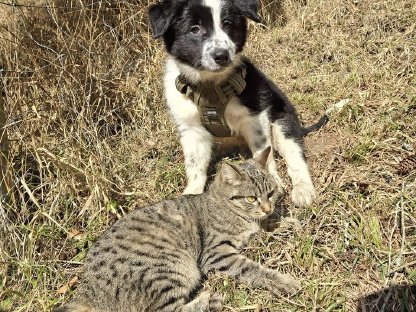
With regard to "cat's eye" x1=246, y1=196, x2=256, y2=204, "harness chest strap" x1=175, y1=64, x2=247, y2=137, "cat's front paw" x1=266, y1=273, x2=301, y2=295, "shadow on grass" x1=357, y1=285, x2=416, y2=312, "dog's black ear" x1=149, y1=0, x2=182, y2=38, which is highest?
"dog's black ear" x1=149, y1=0, x2=182, y2=38

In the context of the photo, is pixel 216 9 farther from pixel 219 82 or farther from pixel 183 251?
pixel 183 251

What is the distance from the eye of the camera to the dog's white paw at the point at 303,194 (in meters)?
2.96

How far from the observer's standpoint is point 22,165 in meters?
3.16

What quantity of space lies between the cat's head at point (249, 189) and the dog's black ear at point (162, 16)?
1.05 m

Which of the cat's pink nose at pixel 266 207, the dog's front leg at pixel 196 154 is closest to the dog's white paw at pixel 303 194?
the cat's pink nose at pixel 266 207

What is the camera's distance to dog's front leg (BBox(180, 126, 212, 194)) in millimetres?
3371

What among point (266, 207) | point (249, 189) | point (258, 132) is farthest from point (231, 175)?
point (258, 132)

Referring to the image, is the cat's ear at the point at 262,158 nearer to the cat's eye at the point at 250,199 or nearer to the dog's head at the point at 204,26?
the cat's eye at the point at 250,199

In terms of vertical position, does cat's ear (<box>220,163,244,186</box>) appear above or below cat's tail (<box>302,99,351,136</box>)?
above

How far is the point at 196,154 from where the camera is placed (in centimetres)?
342

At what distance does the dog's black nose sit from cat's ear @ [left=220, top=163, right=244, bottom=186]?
28.3 inches

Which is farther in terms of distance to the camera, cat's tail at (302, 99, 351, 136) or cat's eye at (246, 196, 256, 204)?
cat's tail at (302, 99, 351, 136)

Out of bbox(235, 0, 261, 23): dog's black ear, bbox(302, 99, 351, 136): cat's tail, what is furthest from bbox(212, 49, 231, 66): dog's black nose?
bbox(302, 99, 351, 136): cat's tail

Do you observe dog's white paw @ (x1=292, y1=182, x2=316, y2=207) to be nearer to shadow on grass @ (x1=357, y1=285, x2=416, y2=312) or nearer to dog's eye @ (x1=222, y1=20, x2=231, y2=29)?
shadow on grass @ (x1=357, y1=285, x2=416, y2=312)
